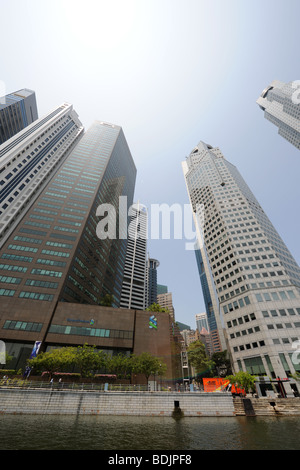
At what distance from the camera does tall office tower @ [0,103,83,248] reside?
90188 millimetres

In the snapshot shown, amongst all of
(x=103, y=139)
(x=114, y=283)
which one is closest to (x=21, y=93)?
(x=103, y=139)

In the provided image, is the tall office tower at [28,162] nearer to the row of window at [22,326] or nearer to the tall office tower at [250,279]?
the row of window at [22,326]

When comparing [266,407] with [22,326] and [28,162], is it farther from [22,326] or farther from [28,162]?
[28,162]

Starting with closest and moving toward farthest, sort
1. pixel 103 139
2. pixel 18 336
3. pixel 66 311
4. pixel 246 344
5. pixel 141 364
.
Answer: pixel 141 364 → pixel 18 336 → pixel 66 311 → pixel 246 344 → pixel 103 139

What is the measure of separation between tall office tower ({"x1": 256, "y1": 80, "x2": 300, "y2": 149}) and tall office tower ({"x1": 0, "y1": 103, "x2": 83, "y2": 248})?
14923 centimetres

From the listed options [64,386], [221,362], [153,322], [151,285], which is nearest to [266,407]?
[64,386]

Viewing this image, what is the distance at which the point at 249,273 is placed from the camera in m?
75.9

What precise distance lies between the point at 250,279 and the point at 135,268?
8792 cm

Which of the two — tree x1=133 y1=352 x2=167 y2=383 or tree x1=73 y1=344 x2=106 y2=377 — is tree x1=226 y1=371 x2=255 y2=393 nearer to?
tree x1=133 y1=352 x2=167 y2=383

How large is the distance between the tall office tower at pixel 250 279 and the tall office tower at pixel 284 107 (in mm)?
65388

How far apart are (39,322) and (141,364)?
28.5 meters

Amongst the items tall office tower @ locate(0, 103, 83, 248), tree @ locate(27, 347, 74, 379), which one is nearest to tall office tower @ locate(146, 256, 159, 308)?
tall office tower @ locate(0, 103, 83, 248)

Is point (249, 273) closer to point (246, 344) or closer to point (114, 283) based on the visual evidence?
point (246, 344)

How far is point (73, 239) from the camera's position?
74188 mm
